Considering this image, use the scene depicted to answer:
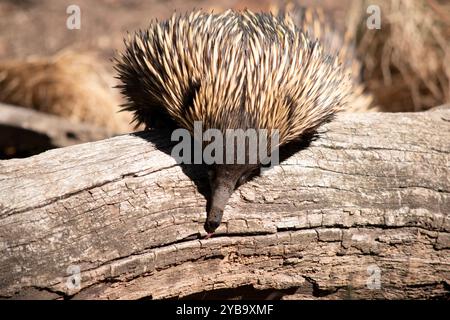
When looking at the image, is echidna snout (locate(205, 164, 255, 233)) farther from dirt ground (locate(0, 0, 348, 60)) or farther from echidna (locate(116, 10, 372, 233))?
dirt ground (locate(0, 0, 348, 60))

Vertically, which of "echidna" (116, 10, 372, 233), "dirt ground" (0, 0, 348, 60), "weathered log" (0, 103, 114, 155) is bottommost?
"echidna" (116, 10, 372, 233)

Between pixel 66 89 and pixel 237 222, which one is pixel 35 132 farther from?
pixel 237 222

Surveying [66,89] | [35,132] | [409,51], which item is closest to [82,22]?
[66,89]

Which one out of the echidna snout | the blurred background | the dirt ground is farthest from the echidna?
the dirt ground
